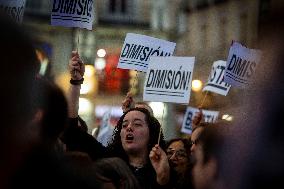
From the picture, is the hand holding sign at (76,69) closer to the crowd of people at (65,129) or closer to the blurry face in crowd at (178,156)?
the blurry face in crowd at (178,156)

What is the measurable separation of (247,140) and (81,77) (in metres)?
2.90

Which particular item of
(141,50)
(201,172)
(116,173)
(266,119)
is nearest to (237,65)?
(141,50)

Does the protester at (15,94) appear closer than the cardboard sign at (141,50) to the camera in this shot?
Yes

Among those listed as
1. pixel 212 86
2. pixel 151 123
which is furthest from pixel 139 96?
pixel 151 123

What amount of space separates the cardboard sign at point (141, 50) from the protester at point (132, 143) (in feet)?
5.50

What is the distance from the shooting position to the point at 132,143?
4238mm

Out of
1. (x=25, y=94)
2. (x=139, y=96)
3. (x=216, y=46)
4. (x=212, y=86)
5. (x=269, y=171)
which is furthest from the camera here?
(x=216, y=46)

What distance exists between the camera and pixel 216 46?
113ft

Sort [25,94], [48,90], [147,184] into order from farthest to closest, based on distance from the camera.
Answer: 1. [147,184]
2. [48,90]
3. [25,94]

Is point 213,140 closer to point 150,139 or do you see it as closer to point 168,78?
point 150,139

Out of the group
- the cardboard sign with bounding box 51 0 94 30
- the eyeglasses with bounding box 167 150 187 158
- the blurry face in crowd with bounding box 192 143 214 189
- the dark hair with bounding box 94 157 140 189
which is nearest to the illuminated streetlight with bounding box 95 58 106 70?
the cardboard sign with bounding box 51 0 94 30

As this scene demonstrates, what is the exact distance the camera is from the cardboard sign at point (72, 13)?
537 cm

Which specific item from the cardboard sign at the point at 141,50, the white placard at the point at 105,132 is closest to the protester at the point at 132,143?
the cardboard sign at the point at 141,50

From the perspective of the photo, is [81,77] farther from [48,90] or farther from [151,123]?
[48,90]
